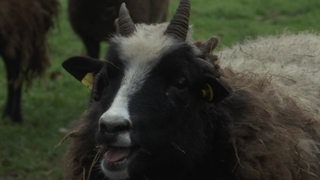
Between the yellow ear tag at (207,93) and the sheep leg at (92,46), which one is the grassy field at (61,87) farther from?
the yellow ear tag at (207,93)

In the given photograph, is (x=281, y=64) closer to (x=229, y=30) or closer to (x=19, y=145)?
(x=19, y=145)

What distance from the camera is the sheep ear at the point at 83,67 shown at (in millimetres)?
4324

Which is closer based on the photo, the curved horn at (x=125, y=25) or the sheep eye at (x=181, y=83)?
the sheep eye at (x=181, y=83)

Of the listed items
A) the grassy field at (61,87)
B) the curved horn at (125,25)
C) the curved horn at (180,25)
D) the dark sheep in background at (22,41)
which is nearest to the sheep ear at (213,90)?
the curved horn at (180,25)

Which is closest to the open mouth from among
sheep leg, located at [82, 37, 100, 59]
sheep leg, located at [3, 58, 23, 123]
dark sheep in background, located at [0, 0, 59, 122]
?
dark sheep in background, located at [0, 0, 59, 122]

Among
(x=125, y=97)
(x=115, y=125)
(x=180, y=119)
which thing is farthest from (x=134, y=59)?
(x=115, y=125)

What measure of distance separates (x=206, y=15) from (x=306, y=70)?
8311 mm

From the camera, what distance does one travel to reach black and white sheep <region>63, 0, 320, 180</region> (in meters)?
3.77

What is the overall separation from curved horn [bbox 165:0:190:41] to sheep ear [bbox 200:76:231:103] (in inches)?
10.4

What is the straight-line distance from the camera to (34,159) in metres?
7.55

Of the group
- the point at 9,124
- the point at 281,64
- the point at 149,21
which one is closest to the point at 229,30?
the point at 149,21

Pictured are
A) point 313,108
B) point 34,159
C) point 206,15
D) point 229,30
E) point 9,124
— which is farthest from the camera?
point 206,15

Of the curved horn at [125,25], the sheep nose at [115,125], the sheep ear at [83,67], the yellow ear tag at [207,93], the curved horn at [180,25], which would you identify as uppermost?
the curved horn at [180,25]

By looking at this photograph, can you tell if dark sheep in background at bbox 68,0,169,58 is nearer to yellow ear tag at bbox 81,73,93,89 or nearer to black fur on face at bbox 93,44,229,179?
yellow ear tag at bbox 81,73,93,89
